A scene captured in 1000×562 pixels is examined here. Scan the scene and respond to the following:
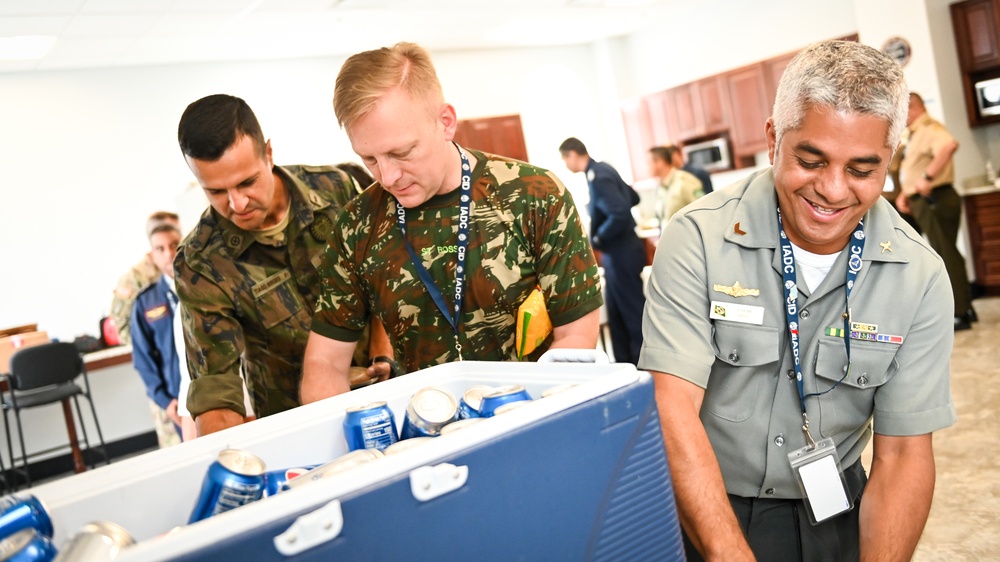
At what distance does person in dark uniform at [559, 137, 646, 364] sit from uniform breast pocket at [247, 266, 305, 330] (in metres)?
3.92

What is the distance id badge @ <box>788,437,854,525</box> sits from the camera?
1.45m

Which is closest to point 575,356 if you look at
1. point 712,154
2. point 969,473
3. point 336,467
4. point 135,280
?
point 336,467

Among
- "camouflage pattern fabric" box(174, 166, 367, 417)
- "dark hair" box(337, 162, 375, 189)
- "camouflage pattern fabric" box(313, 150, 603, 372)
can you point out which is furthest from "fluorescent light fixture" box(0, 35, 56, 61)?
"camouflage pattern fabric" box(313, 150, 603, 372)

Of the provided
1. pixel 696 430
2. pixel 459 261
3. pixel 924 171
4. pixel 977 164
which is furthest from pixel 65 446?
pixel 977 164

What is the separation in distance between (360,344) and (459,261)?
562 mm

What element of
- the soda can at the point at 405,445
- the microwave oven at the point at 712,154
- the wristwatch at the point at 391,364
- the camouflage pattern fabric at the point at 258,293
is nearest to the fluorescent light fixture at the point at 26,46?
the camouflage pattern fabric at the point at 258,293

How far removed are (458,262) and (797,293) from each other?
63cm

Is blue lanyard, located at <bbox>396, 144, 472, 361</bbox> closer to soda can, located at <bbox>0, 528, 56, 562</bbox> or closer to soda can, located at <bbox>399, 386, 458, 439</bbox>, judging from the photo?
soda can, located at <bbox>399, 386, 458, 439</bbox>

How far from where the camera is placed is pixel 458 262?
64.8 inches

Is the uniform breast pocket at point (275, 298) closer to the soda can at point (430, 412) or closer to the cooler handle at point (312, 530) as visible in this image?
the soda can at point (430, 412)

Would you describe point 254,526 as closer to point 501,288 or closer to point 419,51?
point 501,288

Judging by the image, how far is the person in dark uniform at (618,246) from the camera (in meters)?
5.73

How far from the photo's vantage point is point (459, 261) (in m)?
1.64

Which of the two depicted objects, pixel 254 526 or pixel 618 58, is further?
pixel 618 58
